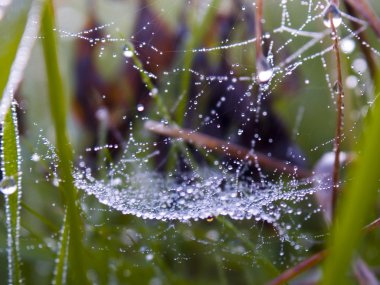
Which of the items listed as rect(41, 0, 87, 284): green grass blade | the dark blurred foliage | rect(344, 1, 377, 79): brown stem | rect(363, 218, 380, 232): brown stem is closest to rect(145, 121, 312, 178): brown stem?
the dark blurred foliage

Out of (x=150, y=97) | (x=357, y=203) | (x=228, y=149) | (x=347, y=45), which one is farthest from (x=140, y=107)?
(x=357, y=203)

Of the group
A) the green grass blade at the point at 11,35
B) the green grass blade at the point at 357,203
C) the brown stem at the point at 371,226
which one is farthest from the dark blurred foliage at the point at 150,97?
the green grass blade at the point at 357,203

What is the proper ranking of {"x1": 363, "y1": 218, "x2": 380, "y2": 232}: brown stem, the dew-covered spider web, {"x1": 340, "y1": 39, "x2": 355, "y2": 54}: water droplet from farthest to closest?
1. {"x1": 340, "y1": 39, "x2": 355, "y2": 54}: water droplet
2. the dew-covered spider web
3. {"x1": 363, "y1": 218, "x2": 380, "y2": 232}: brown stem

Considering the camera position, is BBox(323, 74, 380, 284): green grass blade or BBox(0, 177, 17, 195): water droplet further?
BBox(0, 177, 17, 195): water droplet

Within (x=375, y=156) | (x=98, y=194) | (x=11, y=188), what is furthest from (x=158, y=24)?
(x=375, y=156)

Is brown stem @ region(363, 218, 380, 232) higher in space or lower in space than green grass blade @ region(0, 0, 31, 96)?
lower

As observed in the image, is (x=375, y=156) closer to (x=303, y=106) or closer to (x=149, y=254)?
(x=149, y=254)

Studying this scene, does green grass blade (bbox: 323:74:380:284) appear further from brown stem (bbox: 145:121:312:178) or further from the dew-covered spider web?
brown stem (bbox: 145:121:312:178)

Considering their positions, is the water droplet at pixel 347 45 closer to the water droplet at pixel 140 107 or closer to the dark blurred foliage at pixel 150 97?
the dark blurred foliage at pixel 150 97
